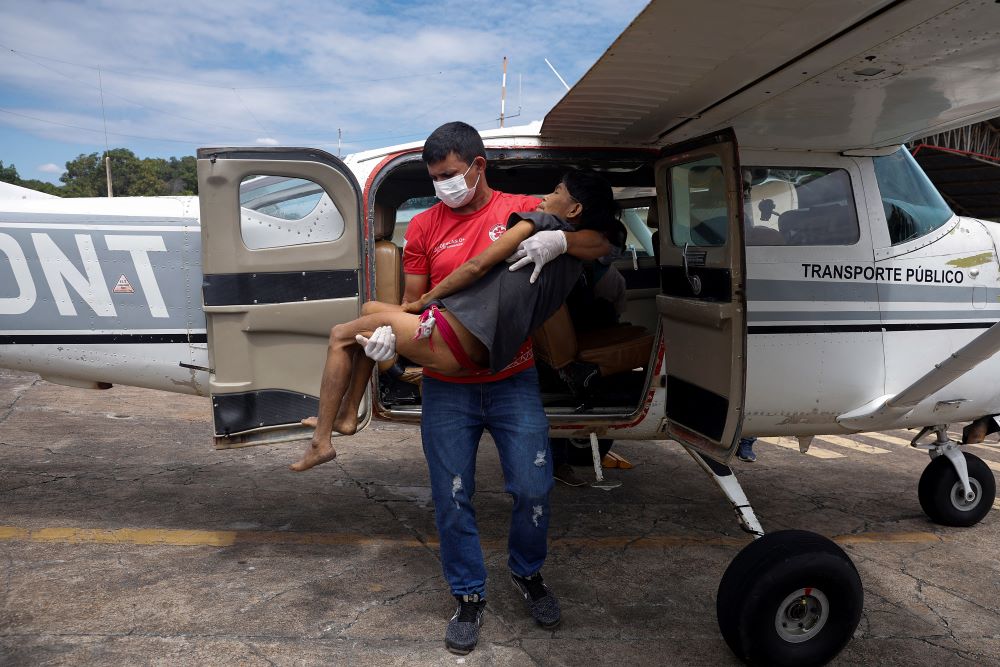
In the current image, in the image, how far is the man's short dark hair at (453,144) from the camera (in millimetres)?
2887

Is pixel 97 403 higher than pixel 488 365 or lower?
lower

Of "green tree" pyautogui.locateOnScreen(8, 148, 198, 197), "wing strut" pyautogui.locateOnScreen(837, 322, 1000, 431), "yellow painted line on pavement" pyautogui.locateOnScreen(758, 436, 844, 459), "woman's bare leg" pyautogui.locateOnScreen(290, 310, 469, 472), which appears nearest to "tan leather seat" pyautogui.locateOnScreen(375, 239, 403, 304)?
"woman's bare leg" pyautogui.locateOnScreen(290, 310, 469, 472)

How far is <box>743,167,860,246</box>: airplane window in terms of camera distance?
3.86 metres

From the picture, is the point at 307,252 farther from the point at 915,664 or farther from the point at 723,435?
the point at 915,664

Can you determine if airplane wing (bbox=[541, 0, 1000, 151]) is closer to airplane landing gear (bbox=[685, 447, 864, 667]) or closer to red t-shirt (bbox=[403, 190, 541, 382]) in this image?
red t-shirt (bbox=[403, 190, 541, 382])

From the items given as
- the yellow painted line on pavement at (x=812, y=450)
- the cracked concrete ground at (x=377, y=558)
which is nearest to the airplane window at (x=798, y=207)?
the cracked concrete ground at (x=377, y=558)

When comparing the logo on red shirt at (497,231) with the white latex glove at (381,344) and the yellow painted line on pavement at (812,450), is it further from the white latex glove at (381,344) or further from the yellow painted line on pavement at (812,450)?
the yellow painted line on pavement at (812,450)

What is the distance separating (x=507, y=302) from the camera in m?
2.76

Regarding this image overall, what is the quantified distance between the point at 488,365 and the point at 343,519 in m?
2.11

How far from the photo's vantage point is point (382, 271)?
402cm

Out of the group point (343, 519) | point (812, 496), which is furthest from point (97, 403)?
point (812, 496)

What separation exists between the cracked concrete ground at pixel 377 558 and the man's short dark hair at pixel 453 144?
6.51 ft

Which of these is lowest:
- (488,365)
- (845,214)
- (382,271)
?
(488,365)

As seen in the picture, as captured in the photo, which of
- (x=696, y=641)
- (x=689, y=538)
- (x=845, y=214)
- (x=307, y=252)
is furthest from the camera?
(x=689, y=538)
